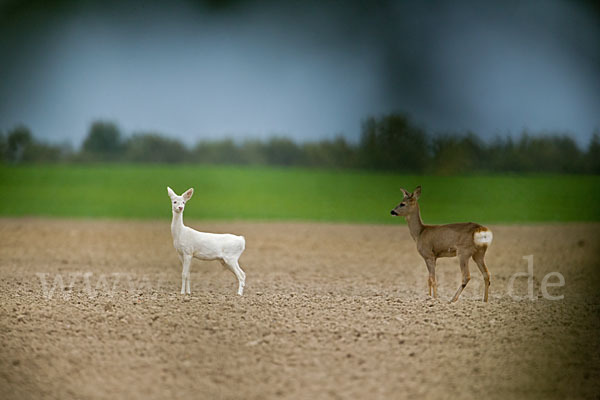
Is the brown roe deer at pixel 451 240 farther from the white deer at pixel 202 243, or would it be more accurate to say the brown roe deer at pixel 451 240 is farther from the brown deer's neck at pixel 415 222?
the white deer at pixel 202 243

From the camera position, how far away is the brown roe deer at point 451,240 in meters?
3.00

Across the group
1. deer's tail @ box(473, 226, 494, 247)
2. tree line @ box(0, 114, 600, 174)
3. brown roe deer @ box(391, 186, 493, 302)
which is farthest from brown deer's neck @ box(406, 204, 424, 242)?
tree line @ box(0, 114, 600, 174)

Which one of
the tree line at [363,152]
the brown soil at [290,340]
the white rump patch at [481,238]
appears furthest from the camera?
the tree line at [363,152]

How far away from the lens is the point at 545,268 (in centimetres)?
530

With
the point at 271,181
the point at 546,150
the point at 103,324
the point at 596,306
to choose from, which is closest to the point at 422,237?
the point at 596,306

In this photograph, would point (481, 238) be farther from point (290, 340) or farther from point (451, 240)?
point (290, 340)

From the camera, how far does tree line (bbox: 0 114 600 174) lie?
7.58 metres

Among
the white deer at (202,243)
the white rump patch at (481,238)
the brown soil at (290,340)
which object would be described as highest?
the white rump patch at (481,238)

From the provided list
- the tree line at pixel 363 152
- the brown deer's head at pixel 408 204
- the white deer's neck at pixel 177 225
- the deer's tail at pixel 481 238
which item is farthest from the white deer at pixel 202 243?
the tree line at pixel 363 152

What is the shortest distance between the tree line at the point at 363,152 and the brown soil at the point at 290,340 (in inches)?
131

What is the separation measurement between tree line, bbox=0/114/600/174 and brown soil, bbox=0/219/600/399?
10.9ft

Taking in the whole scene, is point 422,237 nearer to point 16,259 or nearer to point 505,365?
point 505,365

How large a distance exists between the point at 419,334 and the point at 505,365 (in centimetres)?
38

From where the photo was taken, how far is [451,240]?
3068 millimetres
